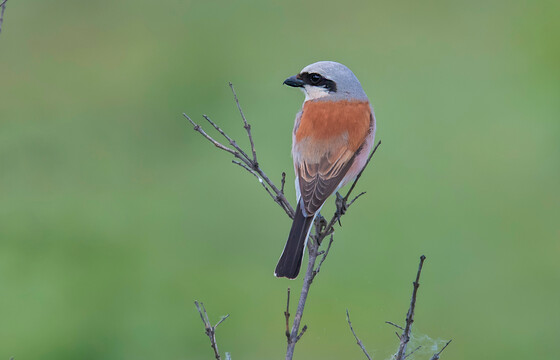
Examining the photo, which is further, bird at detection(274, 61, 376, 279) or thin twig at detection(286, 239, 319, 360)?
bird at detection(274, 61, 376, 279)

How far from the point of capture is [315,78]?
3.43 m

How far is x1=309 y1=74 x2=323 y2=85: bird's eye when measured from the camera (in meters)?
3.42

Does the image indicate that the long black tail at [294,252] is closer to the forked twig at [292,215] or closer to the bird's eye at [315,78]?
the forked twig at [292,215]

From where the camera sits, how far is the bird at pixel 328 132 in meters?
3.22

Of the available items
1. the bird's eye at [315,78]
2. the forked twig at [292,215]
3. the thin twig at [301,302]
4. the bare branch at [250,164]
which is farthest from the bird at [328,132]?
the thin twig at [301,302]

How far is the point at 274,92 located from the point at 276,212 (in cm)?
194

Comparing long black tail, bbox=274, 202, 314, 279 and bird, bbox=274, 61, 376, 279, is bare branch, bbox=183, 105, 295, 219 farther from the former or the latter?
bird, bbox=274, 61, 376, 279

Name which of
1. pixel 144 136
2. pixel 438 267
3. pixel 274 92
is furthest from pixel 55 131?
pixel 438 267

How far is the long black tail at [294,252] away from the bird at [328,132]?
16 centimetres

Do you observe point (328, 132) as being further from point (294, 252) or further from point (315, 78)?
point (294, 252)

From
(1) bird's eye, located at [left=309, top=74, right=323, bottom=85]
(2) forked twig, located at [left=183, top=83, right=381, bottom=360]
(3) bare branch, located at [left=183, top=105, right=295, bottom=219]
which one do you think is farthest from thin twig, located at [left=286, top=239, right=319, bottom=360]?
(1) bird's eye, located at [left=309, top=74, right=323, bottom=85]

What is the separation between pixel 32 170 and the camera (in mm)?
7316

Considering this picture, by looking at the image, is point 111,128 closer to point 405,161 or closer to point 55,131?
point 55,131

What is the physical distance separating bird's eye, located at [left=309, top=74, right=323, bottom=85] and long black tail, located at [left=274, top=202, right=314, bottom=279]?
790 mm
